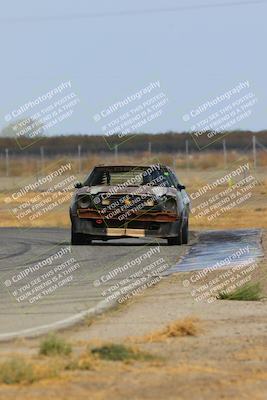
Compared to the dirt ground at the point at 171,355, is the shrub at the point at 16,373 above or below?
above

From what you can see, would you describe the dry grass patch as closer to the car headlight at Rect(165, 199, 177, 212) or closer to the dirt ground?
the dirt ground

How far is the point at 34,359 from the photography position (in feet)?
29.2

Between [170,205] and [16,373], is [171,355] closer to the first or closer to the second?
[16,373]

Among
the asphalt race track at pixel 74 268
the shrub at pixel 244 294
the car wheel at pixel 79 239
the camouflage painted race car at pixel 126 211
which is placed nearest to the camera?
the asphalt race track at pixel 74 268

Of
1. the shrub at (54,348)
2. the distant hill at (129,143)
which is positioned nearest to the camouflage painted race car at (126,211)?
the shrub at (54,348)

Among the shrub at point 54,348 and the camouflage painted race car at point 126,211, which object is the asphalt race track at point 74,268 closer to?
the camouflage painted race car at point 126,211

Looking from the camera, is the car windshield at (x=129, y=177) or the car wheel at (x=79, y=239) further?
the car windshield at (x=129, y=177)

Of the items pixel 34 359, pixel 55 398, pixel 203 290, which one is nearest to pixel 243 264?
pixel 203 290

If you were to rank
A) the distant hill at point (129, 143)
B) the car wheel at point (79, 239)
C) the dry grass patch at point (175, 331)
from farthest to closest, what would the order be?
the distant hill at point (129, 143), the car wheel at point (79, 239), the dry grass patch at point (175, 331)

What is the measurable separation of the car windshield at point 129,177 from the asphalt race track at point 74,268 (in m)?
1.25

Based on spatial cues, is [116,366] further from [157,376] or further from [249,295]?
[249,295]

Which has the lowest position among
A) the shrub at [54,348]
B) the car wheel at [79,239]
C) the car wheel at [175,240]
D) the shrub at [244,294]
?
the car wheel at [175,240]

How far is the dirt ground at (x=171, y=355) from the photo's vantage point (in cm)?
762

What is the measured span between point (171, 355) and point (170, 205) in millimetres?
13101
